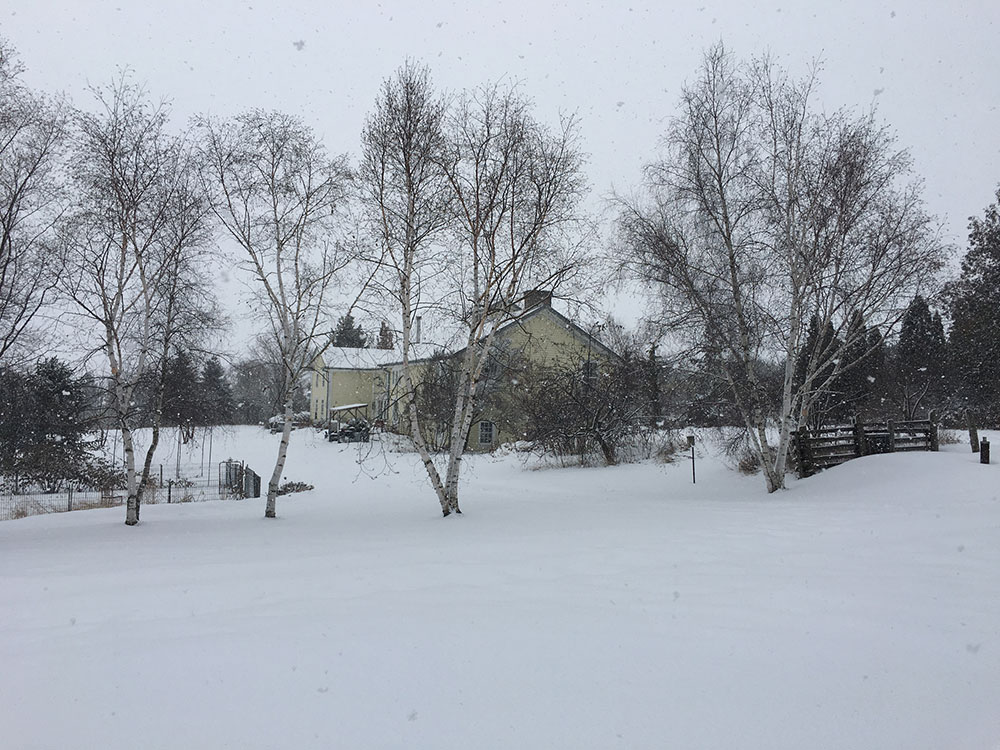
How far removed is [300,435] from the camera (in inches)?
1945

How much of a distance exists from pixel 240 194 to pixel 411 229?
15.5 feet

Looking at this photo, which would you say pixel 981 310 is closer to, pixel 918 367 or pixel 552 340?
pixel 918 367

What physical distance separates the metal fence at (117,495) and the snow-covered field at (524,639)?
32.5 ft

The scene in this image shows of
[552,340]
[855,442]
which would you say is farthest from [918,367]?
[855,442]

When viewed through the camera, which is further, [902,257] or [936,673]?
[902,257]

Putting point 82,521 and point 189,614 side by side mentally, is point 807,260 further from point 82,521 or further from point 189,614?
point 82,521

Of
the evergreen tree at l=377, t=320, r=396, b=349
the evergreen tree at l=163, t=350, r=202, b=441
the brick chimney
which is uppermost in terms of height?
the brick chimney

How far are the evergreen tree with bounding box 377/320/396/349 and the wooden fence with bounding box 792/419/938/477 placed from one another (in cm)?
1110

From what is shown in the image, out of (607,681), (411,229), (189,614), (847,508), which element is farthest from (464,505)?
(607,681)

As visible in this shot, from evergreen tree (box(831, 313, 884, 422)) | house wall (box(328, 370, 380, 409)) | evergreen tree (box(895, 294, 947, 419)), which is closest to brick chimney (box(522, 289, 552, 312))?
evergreen tree (box(831, 313, 884, 422))

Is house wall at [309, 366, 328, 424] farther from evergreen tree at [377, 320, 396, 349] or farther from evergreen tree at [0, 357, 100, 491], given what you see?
evergreen tree at [377, 320, 396, 349]

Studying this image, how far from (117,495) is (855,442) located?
77.0ft

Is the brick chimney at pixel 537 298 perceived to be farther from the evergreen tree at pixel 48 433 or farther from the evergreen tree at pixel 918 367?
the evergreen tree at pixel 918 367

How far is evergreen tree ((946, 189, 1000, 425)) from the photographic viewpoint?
2766 centimetres
